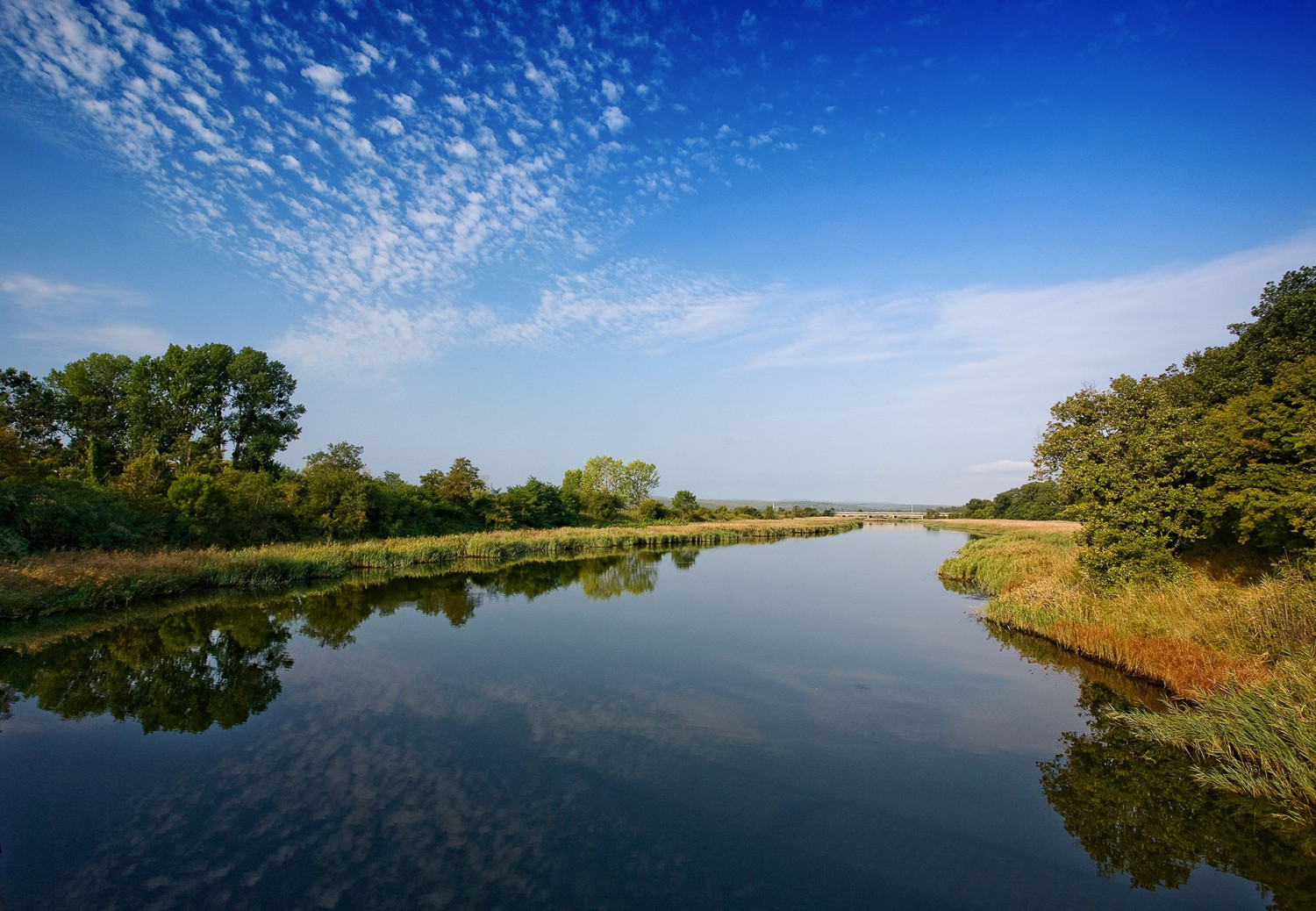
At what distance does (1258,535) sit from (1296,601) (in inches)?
220

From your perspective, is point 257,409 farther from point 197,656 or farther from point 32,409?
point 197,656

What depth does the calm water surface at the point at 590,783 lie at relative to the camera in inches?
193

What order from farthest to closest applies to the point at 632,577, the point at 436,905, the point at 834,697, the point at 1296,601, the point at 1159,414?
the point at 632,577 → the point at 1159,414 → the point at 834,697 → the point at 1296,601 → the point at 436,905

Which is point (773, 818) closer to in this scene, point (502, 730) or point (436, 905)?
point (436, 905)

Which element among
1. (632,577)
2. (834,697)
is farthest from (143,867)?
(632,577)

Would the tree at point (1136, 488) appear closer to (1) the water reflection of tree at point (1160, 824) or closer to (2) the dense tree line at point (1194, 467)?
(2) the dense tree line at point (1194, 467)

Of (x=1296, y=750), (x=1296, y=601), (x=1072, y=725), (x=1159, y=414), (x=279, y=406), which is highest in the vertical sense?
(x=279, y=406)

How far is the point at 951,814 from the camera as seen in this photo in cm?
618

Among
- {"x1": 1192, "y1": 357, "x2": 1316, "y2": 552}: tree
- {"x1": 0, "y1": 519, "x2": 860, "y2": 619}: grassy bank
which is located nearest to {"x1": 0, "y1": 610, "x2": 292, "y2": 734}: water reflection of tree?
{"x1": 0, "y1": 519, "x2": 860, "y2": 619}: grassy bank

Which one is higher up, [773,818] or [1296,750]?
[1296,750]

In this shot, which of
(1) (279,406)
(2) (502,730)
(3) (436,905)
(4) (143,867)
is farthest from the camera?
(1) (279,406)

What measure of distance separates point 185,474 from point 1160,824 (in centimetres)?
3327

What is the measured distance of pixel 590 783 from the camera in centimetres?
664

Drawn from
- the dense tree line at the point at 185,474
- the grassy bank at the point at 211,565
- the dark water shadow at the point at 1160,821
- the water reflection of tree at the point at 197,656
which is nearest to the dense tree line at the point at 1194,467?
the dark water shadow at the point at 1160,821
